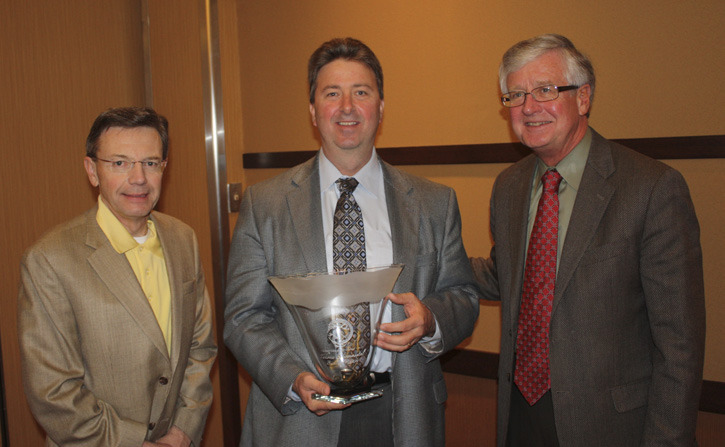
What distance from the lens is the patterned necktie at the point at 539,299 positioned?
166 centimetres

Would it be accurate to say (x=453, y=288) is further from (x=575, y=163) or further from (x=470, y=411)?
(x=470, y=411)

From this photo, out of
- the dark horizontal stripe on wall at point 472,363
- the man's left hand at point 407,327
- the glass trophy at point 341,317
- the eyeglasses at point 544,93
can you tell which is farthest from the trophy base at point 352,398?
the dark horizontal stripe on wall at point 472,363

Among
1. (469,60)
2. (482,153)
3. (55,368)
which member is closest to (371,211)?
(55,368)

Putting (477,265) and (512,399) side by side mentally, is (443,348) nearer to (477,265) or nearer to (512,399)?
(512,399)

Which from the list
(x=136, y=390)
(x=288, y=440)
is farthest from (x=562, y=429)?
(x=136, y=390)

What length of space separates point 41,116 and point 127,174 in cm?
150

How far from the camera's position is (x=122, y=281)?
158 centimetres

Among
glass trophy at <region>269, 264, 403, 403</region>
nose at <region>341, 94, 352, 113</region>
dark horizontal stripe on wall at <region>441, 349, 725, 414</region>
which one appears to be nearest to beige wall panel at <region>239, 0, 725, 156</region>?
dark horizontal stripe on wall at <region>441, 349, 725, 414</region>

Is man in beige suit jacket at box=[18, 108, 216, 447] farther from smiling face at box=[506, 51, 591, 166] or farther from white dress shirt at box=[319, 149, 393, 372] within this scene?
smiling face at box=[506, 51, 591, 166]

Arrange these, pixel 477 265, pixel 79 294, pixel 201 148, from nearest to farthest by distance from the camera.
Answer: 1. pixel 79 294
2. pixel 477 265
3. pixel 201 148

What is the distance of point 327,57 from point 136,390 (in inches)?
42.9

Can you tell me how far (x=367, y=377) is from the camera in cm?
139

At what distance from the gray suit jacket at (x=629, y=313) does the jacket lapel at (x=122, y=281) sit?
1.12 m

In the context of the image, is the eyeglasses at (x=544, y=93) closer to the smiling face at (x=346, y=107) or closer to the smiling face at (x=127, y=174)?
the smiling face at (x=346, y=107)
